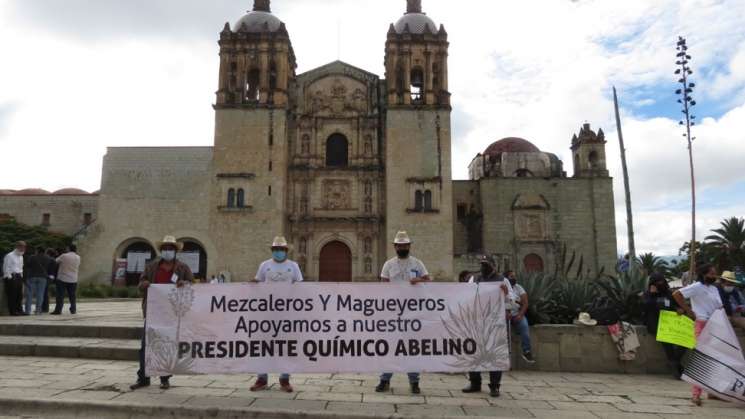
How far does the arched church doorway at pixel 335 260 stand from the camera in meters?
26.7

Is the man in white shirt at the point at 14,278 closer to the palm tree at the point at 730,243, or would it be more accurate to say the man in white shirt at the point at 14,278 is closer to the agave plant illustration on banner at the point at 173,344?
the agave plant illustration on banner at the point at 173,344

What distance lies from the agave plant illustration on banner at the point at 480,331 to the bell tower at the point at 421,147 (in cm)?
1905

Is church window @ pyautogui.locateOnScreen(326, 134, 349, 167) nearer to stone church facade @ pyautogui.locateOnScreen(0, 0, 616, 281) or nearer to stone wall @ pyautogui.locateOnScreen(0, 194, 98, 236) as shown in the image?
stone church facade @ pyautogui.locateOnScreen(0, 0, 616, 281)

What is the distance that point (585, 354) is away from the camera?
7.48 m

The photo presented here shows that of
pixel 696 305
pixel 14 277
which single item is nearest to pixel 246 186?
pixel 14 277

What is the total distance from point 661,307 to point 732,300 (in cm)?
87

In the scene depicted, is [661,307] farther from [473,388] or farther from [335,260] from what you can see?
[335,260]

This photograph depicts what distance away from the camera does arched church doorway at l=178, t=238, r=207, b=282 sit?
84.4 ft

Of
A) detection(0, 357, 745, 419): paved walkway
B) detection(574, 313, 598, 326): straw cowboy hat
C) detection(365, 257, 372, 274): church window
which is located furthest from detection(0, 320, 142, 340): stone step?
detection(365, 257, 372, 274): church window

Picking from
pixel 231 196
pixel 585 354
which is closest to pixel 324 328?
pixel 585 354

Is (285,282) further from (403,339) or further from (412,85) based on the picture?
(412,85)

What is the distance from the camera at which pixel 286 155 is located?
27047 millimetres

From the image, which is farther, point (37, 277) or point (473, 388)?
point (37, 277)

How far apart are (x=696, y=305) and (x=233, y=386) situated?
5.46 metres
